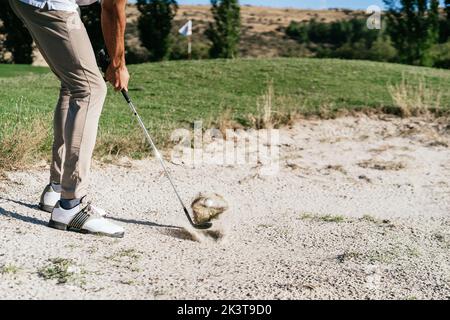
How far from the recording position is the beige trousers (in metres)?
4.01

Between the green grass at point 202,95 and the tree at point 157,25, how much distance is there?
1465cm

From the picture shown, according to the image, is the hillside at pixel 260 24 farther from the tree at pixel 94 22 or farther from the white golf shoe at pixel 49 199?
the white golf shoe at pixel 49 199

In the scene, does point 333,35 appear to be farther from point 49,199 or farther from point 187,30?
point 49,199

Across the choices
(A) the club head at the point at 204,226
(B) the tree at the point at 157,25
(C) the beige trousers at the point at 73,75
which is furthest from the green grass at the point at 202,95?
(B) the tree at the point at 157,25

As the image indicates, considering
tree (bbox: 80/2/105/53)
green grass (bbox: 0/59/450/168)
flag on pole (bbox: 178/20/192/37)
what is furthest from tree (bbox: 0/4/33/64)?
green grass (bbox: 0/59/450/168)

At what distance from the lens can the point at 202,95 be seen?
13.0m

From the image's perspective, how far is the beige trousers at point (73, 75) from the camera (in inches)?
158

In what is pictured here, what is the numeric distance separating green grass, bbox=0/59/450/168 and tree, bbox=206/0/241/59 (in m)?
14.0

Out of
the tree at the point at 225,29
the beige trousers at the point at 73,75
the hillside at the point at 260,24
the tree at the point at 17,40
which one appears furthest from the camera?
the hillside at the point at 260,24

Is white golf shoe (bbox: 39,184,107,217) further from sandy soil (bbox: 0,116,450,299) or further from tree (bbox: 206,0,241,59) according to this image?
tree (bbox: 206,0,241,59)

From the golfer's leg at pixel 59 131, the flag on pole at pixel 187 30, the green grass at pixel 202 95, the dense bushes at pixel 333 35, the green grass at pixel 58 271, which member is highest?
the golfer's leg at pixel 59 131

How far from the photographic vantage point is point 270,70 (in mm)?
15719

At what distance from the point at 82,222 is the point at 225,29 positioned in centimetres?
2826

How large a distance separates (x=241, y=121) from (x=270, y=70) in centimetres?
631
